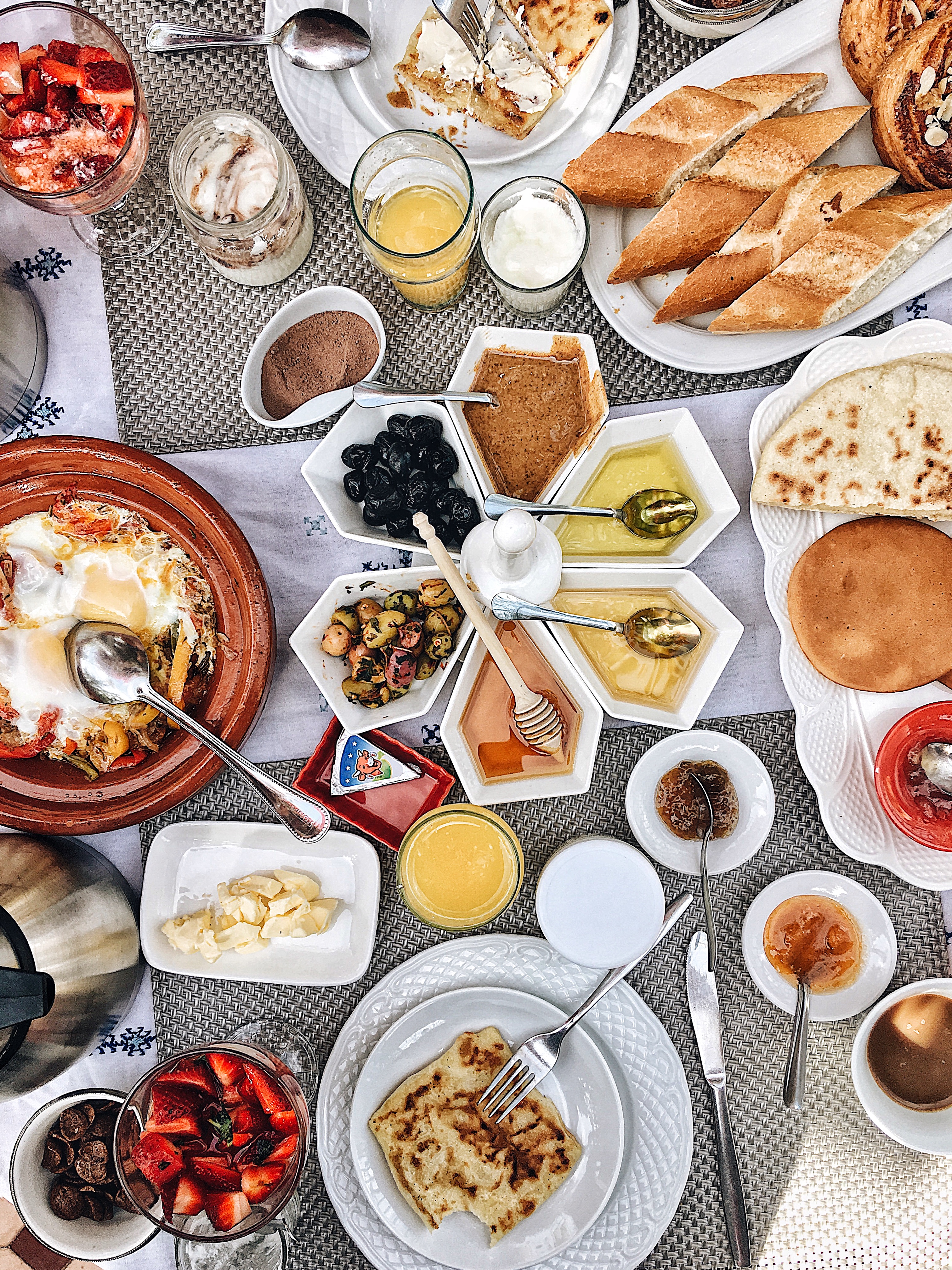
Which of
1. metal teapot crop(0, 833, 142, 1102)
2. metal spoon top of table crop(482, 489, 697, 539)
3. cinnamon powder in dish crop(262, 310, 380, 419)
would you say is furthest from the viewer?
cinnamon powder in dish crop(262, 310, 380, 419)

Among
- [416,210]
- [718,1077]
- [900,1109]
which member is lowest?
[900,1109]

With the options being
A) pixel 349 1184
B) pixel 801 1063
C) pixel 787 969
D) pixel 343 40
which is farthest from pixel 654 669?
pixel 343 40

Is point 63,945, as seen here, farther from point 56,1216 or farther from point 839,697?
point 839,697

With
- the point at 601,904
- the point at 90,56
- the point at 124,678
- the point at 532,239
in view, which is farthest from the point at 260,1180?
the point at 90,56

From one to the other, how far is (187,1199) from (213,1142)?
86mm

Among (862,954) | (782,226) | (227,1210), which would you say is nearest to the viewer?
(227,1210)

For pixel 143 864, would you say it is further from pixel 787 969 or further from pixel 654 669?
pixel 787 969

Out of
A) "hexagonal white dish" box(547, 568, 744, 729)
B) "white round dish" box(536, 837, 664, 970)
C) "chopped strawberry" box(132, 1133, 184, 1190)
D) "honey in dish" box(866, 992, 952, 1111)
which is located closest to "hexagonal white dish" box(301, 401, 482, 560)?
"hexagonal white dish" box(547, 568, 744, 729)

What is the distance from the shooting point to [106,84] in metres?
1.41

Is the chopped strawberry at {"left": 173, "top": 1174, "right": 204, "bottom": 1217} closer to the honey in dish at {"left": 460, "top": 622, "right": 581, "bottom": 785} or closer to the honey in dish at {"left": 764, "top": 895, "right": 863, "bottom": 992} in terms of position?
the honey in dish at {"left": 460, "top": 622, "right": 581, "bottom": 785}

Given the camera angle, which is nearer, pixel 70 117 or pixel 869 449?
pixel 70 117

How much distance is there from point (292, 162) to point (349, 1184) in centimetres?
190

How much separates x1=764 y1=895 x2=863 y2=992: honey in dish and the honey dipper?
55 centimetres

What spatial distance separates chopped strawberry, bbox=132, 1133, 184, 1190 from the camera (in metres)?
1.39
